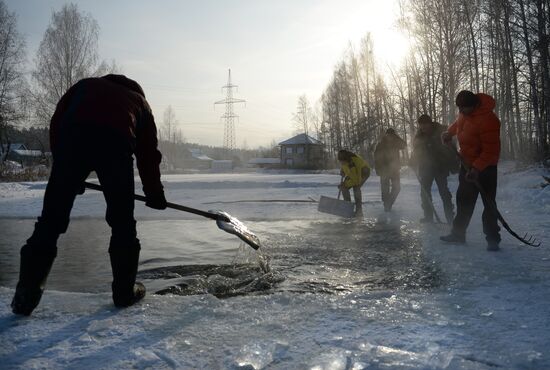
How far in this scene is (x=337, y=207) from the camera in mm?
6828

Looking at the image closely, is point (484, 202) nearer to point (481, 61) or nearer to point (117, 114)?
point (117, 114)

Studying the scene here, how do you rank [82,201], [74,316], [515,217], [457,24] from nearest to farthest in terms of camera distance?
[74,316] → [515,217] → [82,201] → [457,24]

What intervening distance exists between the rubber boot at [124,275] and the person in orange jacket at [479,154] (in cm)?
333

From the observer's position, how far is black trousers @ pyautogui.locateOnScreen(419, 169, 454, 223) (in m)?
5.80

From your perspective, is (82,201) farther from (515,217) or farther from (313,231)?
(515,217)

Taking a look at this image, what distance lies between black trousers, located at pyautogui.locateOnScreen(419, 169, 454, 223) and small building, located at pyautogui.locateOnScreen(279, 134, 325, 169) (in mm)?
53567

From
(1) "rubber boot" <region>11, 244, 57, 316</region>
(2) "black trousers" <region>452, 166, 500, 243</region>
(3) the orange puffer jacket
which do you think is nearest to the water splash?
(1) "rubber boot" <region>11, 244, 57, 316</region>

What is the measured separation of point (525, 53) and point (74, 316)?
2211 cm

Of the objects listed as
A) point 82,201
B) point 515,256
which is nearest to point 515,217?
point 515,256

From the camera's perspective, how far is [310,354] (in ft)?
5.61

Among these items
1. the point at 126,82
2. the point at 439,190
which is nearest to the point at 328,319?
the point at 126,82

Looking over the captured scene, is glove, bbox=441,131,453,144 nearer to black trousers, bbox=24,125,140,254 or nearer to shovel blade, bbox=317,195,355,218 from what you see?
shovel blade, bbox=317,195,355,218

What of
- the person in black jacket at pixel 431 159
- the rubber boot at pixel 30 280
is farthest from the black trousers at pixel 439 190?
the rubber boot at pixel 30 280

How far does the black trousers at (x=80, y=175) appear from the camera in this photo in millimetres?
2209
